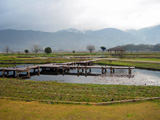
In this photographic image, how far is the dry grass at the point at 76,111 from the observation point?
7.94m

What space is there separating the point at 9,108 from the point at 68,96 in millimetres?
3917

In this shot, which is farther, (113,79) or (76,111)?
(113,79)

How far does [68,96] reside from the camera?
1144 centimetres

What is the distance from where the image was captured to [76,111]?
8.70 m

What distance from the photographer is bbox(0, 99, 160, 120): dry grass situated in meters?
7.94

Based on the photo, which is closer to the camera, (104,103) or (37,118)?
(37,118)

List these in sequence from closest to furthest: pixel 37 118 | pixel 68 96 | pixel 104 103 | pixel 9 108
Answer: pixel 37 118
pixel 9 108
pixel 104 103
pixel 68 96

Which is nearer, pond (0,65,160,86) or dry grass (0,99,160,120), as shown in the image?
dry grass (0,99,160,120)

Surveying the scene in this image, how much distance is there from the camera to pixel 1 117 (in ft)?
26.1

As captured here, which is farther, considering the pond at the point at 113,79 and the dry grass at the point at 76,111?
the pond at the point at 113,79

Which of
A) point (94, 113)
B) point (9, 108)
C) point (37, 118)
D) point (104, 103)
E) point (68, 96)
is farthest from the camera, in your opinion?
point (68, 96)

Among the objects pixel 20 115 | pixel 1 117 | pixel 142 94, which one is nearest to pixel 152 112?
pixel 142 94

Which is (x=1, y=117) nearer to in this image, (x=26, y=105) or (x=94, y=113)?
(x=26, y=105)

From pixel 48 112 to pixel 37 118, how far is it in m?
0.82
